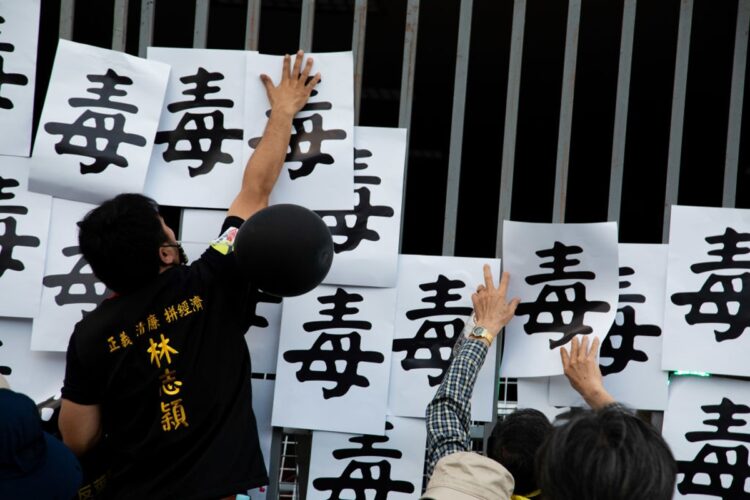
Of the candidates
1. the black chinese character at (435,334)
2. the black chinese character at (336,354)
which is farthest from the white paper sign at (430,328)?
the black chinese character at (336,354)

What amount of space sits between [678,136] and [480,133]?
4229mm

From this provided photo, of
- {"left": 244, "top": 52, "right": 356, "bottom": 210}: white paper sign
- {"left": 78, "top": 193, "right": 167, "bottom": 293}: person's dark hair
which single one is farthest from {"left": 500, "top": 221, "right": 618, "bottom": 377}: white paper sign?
{"left": 78, "top": 193, "right": 167, "bottom": 293}: person's dark hair

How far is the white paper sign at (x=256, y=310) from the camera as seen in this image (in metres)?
2.94

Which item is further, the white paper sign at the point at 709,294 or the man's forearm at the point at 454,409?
the white paper sign at the point at 709,294

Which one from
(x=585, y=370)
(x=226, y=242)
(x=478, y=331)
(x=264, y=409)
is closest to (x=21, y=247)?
(x=226, y=242)

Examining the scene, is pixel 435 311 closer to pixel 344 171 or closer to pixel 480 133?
pixel 344 171

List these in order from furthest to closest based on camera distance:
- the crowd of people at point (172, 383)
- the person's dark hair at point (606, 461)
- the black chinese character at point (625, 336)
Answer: the black chinese character at point (625, 336)
the crowd of people at point (172, 383)
the person's dark hair at point (606, 461)

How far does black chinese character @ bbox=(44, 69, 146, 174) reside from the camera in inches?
113

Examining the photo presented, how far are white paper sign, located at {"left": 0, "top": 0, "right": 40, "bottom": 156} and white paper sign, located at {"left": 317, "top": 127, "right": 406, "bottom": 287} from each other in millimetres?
1021

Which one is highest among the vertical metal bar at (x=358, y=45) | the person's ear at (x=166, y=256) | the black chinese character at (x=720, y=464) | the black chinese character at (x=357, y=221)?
the vertical metal bar at (x=358, y=45)

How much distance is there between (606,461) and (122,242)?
1.43m

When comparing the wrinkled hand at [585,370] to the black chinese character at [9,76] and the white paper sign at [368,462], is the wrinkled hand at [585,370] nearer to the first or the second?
the white paper sign at [368,462]

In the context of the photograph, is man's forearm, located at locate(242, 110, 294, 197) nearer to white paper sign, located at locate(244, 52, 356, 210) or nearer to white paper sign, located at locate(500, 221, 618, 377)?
white paper sign, located at locate(244, 52, 356, 210)

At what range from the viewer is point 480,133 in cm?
720
